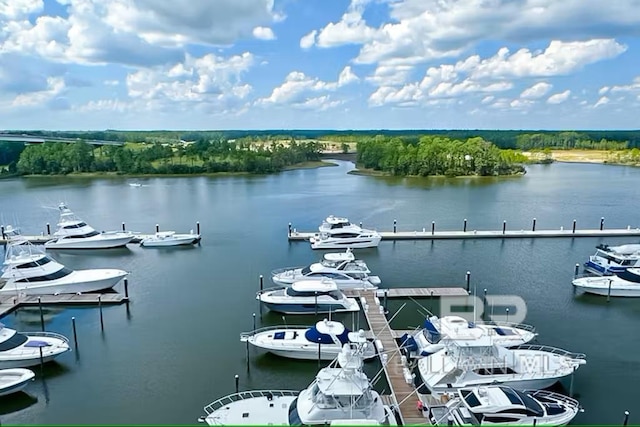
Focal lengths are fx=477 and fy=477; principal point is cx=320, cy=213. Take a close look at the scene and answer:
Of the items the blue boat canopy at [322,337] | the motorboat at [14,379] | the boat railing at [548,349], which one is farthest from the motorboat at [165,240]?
the boat railing at [548,349]

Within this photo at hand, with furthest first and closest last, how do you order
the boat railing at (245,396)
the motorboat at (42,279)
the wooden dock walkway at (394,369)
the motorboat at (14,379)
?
the motorboat at (42,279) < the motorboat at (14,379) < the boat railing at (245,396) < the wooden dock walkway at (394,369)

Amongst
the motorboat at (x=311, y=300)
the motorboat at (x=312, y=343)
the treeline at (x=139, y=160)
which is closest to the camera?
the motorboat at (x=312, y=343)

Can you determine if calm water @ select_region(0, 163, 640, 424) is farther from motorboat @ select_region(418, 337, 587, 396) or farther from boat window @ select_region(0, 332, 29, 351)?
motorboat @ select_region(418, 337, 587, 396)

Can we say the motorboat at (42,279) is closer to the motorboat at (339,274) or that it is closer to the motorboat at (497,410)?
the motorboat at (339,274)

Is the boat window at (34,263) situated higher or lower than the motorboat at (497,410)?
higher

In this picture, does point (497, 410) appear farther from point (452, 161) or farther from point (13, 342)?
point (452, 161)

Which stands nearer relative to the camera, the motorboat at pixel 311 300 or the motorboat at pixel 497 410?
the motorboat at pixel 497 410

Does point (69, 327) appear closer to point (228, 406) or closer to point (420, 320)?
point (228, 406)
